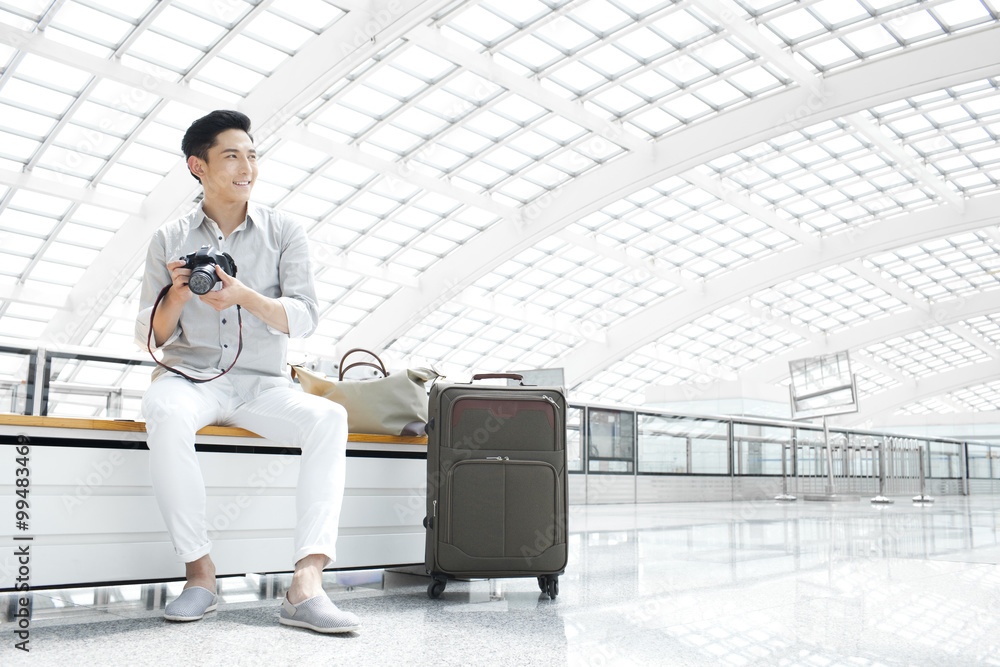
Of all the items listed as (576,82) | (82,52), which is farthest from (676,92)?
(82,52)

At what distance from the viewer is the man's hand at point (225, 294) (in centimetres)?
245

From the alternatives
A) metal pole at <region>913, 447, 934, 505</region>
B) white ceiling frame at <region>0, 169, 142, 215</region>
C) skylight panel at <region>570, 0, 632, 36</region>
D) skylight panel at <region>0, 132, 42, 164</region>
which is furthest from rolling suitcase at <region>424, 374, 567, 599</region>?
white ceiling frame at <region>0, 169, 142, 215</region>

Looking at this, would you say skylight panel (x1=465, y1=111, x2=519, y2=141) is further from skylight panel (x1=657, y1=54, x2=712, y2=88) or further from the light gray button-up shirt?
the light gray button-up shirt

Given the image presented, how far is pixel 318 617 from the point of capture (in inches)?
87.0

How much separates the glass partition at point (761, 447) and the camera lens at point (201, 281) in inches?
457

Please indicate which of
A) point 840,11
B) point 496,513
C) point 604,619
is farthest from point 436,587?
point 840,11

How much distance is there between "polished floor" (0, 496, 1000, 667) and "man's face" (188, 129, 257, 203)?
1.41 m

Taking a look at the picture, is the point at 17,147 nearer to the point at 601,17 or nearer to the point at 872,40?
the point at 601,17

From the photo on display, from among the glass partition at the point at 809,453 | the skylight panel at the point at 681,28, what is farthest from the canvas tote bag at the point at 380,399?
the skylight panel at the point at 681,28

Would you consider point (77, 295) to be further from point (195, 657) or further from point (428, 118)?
point (195, 657)

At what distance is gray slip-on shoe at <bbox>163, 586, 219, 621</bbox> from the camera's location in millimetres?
2307

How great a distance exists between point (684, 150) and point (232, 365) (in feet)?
71.5

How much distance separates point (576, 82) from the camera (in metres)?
20.8

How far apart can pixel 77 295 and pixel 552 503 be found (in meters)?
25.2
